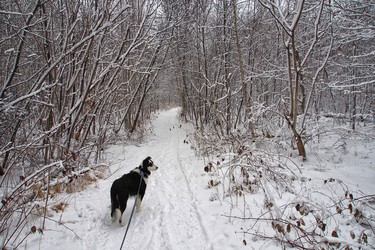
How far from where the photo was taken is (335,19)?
556cm

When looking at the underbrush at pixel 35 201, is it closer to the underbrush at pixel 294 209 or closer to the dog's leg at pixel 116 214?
the dog's leg at pixel 116 214

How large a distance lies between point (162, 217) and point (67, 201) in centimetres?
198

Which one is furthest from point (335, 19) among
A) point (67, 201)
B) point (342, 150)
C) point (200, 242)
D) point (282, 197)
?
point (67, 201)

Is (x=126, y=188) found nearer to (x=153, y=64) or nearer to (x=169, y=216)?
(x=169, y=216)

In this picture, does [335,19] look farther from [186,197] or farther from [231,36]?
[186,197]

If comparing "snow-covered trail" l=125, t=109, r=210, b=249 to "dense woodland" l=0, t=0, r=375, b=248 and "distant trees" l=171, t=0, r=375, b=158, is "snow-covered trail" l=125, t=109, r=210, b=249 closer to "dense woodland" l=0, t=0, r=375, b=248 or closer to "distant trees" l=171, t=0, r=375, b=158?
"dense woodland" l=0, t=0, r=375, b=248

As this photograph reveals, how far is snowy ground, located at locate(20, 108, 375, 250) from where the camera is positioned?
9.57ft

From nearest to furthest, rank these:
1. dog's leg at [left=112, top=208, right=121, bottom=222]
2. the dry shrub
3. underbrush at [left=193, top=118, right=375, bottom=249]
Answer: underbrush at [left=193, top=118, right=375, bottom=249], dog's leg at [left=112, top=208, right=121, bottom=222], the dry shrub

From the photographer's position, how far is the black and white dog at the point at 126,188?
133 inches

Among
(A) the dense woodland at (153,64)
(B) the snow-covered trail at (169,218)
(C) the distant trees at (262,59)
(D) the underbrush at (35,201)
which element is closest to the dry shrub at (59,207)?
(D) the underbrush at (35,201)

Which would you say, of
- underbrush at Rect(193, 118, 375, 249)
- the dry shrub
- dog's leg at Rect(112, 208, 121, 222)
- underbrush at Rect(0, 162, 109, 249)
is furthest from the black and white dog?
underbrush at Rect(193, 118, 375, 249)

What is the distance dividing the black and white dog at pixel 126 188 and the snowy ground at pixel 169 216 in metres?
0.29

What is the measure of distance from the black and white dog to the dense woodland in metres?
1.08

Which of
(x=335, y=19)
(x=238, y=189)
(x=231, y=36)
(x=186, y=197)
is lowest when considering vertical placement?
(x=186, y=197)
